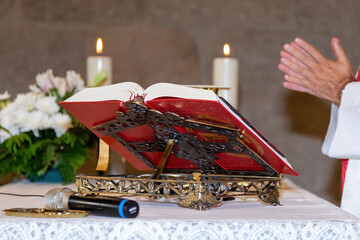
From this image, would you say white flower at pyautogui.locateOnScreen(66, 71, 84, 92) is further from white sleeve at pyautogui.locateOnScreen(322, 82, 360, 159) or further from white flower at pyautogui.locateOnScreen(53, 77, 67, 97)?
white sleeve at pyautogui.locateOnScreen(322, 82, 360, 159)

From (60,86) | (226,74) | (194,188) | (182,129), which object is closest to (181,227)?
(194,188)

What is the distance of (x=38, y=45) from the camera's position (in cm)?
263

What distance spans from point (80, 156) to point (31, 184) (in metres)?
0.17

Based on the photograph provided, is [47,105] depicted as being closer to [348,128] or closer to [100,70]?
[100,70]

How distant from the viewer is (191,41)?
8.70 ft

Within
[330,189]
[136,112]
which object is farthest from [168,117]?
[330,189]

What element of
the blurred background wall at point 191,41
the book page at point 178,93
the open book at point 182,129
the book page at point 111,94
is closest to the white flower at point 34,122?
the open book at point 182,129

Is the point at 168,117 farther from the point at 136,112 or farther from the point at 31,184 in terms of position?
the point at 31,184

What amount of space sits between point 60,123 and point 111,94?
63cm

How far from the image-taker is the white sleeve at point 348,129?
4.05 feet

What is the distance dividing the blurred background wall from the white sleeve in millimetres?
1380

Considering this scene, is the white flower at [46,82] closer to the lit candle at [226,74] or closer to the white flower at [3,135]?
the white flower at [3,135]

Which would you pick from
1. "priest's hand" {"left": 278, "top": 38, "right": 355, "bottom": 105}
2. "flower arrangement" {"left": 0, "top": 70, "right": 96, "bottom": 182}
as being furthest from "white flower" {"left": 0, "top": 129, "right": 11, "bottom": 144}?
"priest's hand" {"left": 278, "top": 38, "right": 355, "bottom": 105}

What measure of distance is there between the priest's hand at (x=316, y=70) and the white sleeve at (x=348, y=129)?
6.4 inches
